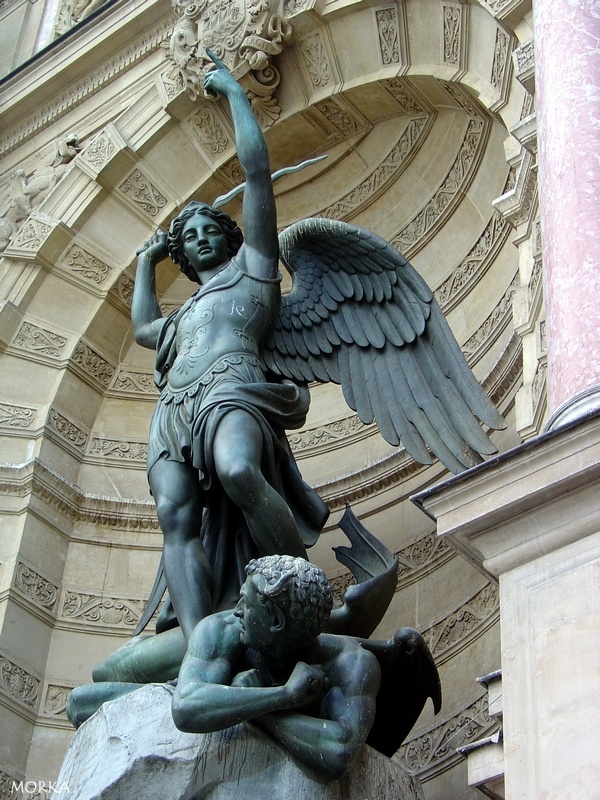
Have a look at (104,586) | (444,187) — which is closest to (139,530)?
(104,586)

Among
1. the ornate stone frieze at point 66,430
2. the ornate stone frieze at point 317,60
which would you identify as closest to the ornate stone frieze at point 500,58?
the ornate stone frieze at point 317,60

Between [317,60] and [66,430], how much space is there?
2357 millimetres

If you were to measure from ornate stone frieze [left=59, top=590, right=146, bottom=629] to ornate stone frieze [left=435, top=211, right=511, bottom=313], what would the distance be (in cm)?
217

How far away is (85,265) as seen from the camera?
767 cm

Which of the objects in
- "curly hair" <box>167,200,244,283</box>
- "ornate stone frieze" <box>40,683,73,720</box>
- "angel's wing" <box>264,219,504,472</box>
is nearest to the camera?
"angel's wing" <box>264,219,504,472</box>

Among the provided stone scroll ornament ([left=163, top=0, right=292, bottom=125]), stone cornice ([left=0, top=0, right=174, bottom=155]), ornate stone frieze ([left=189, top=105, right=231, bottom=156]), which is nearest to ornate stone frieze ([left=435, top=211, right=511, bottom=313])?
stone scroll ornament ([left=163, top=0, right=292, bottom=125])

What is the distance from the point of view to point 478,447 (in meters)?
4.98

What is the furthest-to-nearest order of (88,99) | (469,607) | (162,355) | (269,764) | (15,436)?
(88,99), (15,436), (469,607), (162,355), (269,764)

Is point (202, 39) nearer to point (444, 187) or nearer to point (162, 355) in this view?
point (444, 187)

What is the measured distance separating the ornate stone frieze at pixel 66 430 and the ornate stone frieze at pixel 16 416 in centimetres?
10

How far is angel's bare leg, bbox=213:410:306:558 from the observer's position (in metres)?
4.46

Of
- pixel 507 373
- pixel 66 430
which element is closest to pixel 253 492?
pixel 507 373

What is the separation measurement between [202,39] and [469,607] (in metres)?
3.47

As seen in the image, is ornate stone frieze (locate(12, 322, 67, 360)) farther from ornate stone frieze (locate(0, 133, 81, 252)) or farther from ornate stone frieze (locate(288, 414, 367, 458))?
ornate stone frieze (locate(288, 414, 367, 458))
